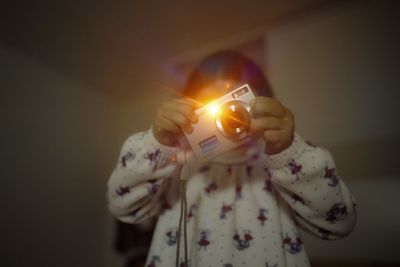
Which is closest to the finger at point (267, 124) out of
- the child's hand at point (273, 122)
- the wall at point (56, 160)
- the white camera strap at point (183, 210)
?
the child's hand at point (273, 122)

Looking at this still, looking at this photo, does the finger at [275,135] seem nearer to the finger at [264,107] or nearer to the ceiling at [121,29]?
the finger at [264,107]

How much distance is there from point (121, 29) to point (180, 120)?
374 millimetres

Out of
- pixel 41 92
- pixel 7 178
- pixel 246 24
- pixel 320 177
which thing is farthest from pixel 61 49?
pixel 320 177

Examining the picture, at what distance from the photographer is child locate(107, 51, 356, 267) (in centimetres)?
33

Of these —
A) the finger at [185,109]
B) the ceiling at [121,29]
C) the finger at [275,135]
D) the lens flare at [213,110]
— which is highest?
the ceiling at [121,29]

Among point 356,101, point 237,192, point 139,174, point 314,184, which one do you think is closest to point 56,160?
point 139,174

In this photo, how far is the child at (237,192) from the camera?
1.07ft

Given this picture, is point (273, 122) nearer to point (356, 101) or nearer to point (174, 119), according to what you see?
point (174, 119)

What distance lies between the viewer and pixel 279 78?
2.00 feet

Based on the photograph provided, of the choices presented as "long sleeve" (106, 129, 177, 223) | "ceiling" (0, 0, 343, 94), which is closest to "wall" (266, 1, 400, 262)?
"ceiling" (0, 0, 343, 94)

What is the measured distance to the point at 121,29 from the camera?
59 cm

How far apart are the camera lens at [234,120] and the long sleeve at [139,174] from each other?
3.8 inches

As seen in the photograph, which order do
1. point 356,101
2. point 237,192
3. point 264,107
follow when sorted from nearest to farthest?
point 264,107
point 237,192
point 356,101

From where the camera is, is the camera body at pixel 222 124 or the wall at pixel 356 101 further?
the wall at pixel 356 101
